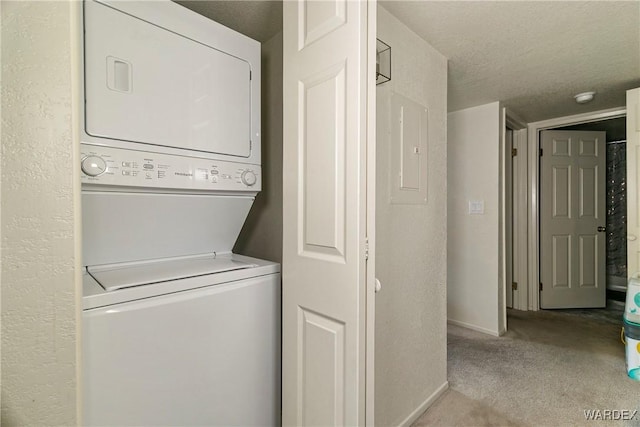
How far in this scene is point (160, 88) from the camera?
47.9 inches

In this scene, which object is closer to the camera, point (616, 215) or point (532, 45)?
point (532, 45)

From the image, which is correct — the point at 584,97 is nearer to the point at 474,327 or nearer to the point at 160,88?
the point at 474,327

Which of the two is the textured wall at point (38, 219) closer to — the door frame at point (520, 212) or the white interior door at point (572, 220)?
the door frame at point (520, 212)

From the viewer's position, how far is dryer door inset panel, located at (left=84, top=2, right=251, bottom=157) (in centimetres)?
107

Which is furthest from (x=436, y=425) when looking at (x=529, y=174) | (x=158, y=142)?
(x=529, y=174)

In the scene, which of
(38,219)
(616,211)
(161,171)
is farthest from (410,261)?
(616,211)

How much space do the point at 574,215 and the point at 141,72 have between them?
4.60m

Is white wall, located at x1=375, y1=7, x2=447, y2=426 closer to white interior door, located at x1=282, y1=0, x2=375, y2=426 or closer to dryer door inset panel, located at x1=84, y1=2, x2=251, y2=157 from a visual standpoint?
white interior door, located at x1=282, y1=0, x2=375, y2=426

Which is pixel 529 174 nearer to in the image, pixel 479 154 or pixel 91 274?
pixel 479 154

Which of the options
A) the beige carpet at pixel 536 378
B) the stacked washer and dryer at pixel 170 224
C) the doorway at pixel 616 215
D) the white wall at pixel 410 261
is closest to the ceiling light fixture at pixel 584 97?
the white wall at pixel 410 261

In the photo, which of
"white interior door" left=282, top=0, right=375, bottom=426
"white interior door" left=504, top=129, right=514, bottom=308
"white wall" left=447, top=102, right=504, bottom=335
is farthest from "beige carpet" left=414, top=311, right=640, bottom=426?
"white interior door" left=282, top=0, right=375, bottom=426

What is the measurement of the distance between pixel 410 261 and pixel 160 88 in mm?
1513

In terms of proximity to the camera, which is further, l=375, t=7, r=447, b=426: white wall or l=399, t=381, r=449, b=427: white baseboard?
l=399, t=381, r=449, b=427: white baseboard

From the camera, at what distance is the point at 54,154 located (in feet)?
2.18
